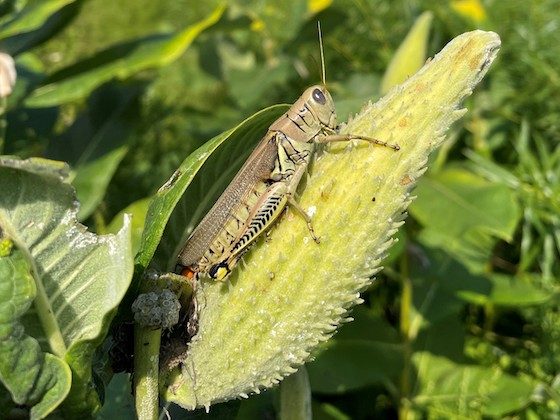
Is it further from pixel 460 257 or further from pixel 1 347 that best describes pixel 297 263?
pixel 460 257

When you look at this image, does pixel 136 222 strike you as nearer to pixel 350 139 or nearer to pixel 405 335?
pixel 405 335

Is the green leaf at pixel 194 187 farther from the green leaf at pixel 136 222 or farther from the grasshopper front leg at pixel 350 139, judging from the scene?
the green leaf at pixel 136 222

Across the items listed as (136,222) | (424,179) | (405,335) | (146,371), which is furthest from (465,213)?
(146,371)

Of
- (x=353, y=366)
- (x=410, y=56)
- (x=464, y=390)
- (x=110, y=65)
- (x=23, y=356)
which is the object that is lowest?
(x=464, y=390)

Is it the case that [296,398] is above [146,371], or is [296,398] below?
below

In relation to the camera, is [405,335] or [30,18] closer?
[30,18]

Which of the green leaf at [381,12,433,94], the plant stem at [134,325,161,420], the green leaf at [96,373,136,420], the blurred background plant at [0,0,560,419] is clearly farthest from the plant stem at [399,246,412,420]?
the plant stem at [134,325,161,420]

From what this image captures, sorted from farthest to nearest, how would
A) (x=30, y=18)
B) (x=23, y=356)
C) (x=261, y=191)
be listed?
1. (x=30, y=18)
2. (x=261, y=191)
3. (x=23, y=356)

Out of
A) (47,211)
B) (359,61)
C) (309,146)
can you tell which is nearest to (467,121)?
(359,61)
